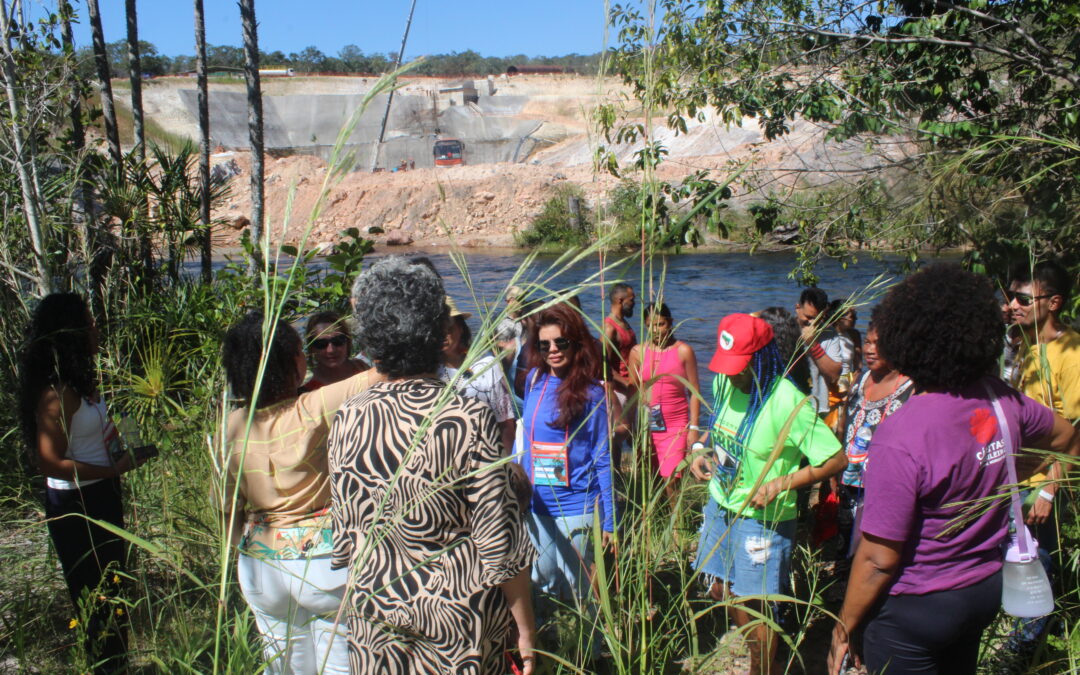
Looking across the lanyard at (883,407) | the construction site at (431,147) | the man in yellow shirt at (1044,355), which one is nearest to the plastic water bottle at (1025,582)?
the man in yellow shirt at (1044,355)

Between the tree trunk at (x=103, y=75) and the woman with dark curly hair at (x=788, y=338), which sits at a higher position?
the tree trunk at (x=103, y=75)

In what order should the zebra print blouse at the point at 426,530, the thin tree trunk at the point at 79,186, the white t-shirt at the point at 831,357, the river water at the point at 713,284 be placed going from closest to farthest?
1. the zebra print blouse at the point at 426,530
2. the white t-shirt at the point at 831,357
3. the thin tree trunk at the point at 79,186
4. the river water at the point at 713,284

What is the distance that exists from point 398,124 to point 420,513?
138 ft

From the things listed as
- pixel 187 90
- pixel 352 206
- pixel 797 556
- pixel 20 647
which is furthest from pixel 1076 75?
pixel 187 90

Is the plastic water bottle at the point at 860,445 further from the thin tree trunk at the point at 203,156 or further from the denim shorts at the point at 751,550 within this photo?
the thin tree trunk at the point at 203,156

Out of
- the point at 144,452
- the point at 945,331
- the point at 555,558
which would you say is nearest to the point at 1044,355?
the point at 945,331

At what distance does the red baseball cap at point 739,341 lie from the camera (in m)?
2.62

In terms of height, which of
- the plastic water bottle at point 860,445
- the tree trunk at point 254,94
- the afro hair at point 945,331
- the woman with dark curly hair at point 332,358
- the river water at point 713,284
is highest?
the tree trunk at point 254,94

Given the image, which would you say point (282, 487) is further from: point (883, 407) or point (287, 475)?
point (883, 407)

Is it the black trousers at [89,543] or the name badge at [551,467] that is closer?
the black trousers at [89,543]

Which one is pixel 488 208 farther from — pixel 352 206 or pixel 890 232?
pixel 890 232

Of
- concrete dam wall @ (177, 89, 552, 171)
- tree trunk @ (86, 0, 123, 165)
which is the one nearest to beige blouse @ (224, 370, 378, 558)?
tree trunk @ (86, 0, 123, 165)

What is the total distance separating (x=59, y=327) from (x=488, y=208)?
2759 centimetres

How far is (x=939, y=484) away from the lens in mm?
1857
